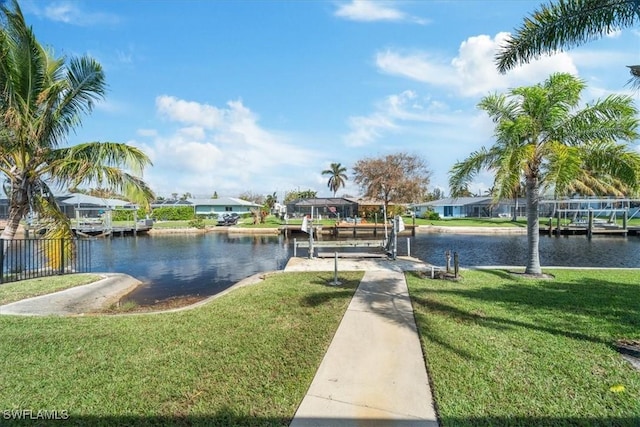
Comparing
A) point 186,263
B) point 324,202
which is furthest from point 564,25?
point 324,202

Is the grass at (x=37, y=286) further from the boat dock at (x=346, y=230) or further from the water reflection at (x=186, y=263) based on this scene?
the boat dock at (x=346, y=230)

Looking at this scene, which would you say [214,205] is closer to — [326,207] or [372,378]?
[326,207]

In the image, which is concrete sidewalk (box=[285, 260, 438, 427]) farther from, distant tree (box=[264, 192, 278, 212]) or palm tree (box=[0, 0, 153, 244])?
distant tree (box=[264, 192, 278, 212])

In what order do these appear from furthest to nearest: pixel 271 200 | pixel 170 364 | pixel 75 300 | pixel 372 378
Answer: pixel 271 200, pixel 75 300, pixel 170 364, pixel 372 378

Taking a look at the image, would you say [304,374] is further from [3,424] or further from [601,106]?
[601,106]

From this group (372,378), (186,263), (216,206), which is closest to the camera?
(372,378)

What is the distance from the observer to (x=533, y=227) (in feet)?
35.5

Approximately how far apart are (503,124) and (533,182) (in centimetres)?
203

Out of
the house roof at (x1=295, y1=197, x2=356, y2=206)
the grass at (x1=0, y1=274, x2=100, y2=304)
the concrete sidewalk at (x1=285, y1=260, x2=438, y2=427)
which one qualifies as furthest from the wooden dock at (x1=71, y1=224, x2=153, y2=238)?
the concrete sidewalk at (x1=285, y1=260, x2=438, y2=427)

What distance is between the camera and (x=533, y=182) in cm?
1046

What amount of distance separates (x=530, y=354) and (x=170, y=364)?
4710mm

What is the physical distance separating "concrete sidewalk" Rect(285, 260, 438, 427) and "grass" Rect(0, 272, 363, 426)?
193 mm

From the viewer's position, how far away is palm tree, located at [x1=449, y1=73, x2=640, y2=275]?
9.15 meters

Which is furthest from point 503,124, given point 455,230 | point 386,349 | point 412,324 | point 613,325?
point 455,230
